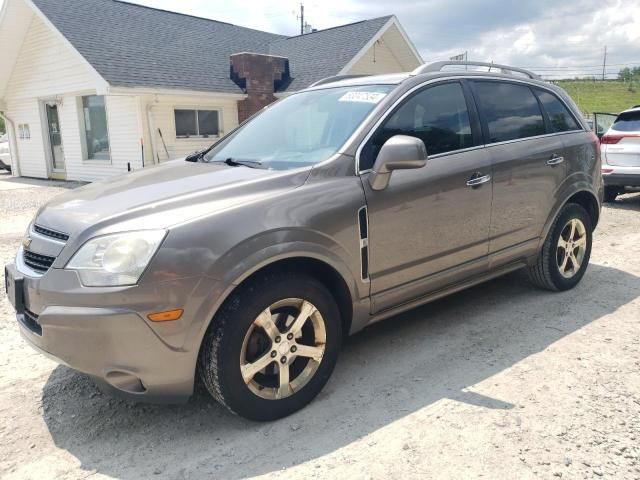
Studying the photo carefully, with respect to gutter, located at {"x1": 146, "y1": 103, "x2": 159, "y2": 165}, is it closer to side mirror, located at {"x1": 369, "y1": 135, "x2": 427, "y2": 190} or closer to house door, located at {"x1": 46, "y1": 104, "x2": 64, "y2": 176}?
house door, located at {"x1": 46, "y1": 104, "x2": 64, "y2": 176}

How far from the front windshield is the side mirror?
0.31 m

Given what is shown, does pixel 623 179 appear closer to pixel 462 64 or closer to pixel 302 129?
pixel 462 64

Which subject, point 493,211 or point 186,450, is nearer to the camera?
point 186,450

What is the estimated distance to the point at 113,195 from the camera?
297 centimetres

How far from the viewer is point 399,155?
3.00m

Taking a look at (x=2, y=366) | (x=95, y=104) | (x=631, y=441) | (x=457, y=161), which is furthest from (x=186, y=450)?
(x=95, y=104)

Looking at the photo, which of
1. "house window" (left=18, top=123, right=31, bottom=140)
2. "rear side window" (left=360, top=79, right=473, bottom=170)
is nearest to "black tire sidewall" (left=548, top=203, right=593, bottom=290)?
"rear side window" (left=360, top=79, right=473, bottom=170)

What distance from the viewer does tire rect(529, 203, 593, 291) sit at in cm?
455

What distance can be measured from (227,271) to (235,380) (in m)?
0.57

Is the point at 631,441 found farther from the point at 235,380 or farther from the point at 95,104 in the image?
the point at 95,104

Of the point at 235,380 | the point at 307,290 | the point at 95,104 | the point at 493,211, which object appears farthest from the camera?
the point at 95,104

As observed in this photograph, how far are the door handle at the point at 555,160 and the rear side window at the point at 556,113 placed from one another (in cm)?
29

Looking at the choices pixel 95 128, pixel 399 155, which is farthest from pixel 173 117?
pixel 399 155

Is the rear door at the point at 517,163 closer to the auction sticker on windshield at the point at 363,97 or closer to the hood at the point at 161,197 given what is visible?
the auction sticker on windshield at the point at 363,97
